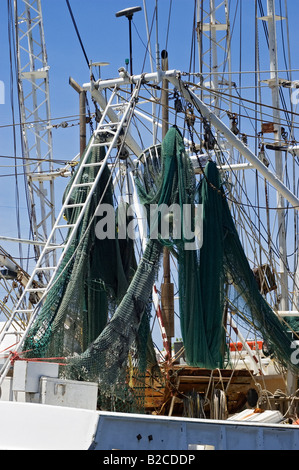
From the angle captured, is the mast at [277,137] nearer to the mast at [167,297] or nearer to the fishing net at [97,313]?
the mast at [167,297]

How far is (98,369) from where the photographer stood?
38.7 ft

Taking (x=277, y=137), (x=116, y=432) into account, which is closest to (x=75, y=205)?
(x=116, y=432)

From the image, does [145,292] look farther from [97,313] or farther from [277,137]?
[277,137]

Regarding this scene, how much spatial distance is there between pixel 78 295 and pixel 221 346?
2.20m

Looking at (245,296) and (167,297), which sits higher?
(167,297)

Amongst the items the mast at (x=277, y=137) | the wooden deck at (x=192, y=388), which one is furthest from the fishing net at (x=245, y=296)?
the mast at (x=277, y=137)

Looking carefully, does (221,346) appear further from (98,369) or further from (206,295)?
(98,369)

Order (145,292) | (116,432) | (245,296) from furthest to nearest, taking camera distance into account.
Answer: (245,296) → (145,292) → (116,432)

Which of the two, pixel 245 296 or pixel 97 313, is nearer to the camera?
pixel 245 296

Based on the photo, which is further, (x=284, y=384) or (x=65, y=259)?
(x=284, y=384)

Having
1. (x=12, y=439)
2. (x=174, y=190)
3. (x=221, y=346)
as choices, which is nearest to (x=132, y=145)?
(x=174, y=190)

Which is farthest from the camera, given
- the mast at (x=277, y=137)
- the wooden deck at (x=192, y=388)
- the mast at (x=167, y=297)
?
the mast at (x=277, y=137)
